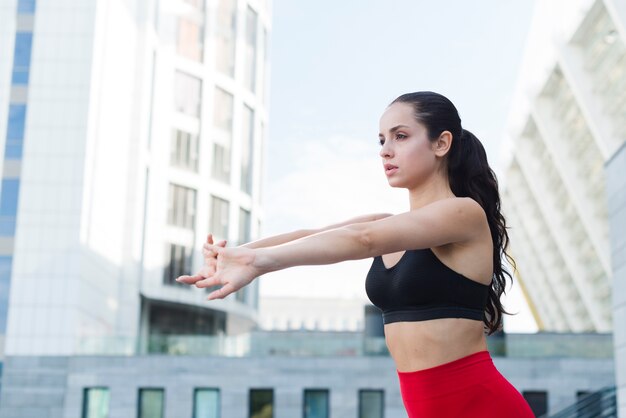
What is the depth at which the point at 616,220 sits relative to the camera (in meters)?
22.1

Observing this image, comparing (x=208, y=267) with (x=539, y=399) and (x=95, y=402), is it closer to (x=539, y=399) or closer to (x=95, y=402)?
(x=539, y=399)

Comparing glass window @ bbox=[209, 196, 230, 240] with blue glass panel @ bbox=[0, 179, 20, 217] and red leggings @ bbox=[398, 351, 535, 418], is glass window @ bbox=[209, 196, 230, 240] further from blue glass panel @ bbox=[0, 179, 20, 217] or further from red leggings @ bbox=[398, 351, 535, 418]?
red leggings @ bbox=[398, 351, 535, 418]

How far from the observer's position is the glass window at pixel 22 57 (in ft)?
156

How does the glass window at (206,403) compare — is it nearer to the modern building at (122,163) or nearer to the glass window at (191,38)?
the modern building at (122,163)

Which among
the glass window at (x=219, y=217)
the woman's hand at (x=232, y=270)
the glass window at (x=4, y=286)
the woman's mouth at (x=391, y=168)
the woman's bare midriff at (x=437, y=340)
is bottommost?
the woman's bare midriff at (x=437, y=340)

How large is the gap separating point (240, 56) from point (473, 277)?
57.9 meters

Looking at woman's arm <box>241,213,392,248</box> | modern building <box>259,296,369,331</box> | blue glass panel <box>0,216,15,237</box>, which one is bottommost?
woman's arm <box>241,213,392,248</box>

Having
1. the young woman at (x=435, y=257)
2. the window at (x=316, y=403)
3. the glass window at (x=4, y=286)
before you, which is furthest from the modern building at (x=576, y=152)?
the glass window at (x=4, y=286)

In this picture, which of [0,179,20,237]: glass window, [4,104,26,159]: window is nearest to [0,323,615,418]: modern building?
[0,179,20,237]: glass window

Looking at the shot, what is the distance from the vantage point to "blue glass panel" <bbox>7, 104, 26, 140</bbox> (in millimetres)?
47000

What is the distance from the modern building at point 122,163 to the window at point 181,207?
82 millimetres

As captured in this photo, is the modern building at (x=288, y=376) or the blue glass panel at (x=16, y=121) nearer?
the modern building at (x=288, y=376)

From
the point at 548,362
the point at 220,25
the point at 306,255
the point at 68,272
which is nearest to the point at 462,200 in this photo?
the point at 306,255

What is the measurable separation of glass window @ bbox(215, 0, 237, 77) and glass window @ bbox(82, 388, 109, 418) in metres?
23.1
